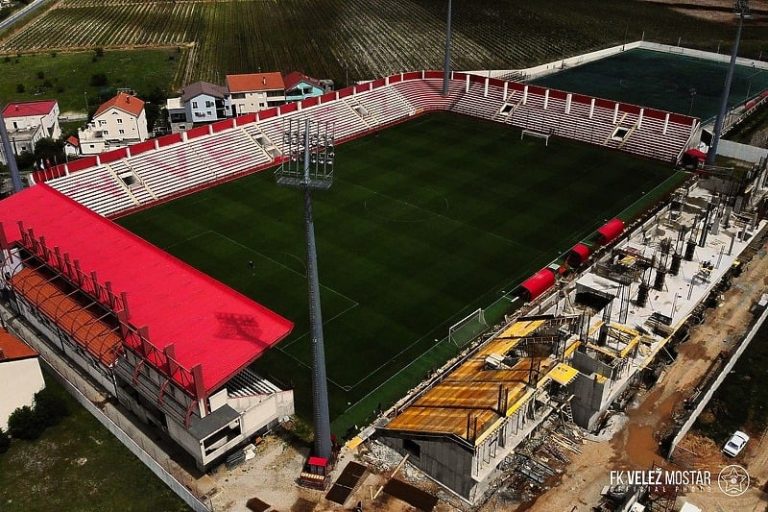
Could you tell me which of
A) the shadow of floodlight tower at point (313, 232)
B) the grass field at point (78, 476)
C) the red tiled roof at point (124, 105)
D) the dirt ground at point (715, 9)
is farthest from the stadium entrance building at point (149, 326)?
the dirt ground at point (715, 9)

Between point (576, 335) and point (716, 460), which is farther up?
point (576, 335)

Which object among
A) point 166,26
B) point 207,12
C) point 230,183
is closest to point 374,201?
point 230,183

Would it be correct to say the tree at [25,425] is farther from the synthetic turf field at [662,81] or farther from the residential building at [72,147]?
the synthetic turf field at [662,81]

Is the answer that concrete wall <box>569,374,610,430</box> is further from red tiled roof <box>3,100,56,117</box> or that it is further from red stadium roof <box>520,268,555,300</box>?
red tiled roof <box>3,100,56,117</box>

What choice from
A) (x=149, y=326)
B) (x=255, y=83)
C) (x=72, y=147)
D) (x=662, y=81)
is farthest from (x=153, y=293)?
(x=662, y=81)

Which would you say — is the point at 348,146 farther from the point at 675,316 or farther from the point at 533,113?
the point at 675,316

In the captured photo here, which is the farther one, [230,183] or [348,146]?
[348,146]

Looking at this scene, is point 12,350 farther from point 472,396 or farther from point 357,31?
point 357,31
